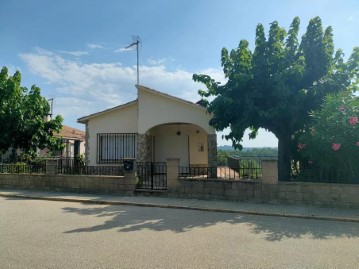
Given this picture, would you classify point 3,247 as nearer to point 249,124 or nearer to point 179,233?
point 179,233

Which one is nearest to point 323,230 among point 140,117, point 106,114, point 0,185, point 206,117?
point 206,117

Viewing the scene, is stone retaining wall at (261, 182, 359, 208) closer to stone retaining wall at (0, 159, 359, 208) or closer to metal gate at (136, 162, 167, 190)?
stone retaining wall at (0, 159, 359, 208)

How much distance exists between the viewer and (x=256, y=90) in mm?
11086

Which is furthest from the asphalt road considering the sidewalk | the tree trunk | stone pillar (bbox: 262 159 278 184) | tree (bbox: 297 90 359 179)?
the tree trunk

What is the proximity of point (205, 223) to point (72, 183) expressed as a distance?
7.25 meters

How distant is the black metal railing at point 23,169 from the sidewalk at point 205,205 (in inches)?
50.7

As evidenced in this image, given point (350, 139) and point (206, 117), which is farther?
point (206, 117)

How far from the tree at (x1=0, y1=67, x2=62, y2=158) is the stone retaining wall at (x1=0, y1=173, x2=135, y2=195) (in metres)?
4.18

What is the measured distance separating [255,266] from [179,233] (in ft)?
7.53

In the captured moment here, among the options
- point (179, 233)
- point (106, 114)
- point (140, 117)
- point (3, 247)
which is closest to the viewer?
point (3, 247)

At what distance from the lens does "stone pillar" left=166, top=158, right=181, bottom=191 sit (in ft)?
36.4

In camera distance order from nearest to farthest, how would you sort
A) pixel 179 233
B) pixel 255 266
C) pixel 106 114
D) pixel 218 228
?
1. pixel 255 266
2. pixel 179 233
3. pixel 218 228
4. pixel 106 114

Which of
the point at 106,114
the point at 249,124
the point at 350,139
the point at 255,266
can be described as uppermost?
the point at 106,114

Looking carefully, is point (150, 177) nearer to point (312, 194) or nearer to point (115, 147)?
point (115, 147)
